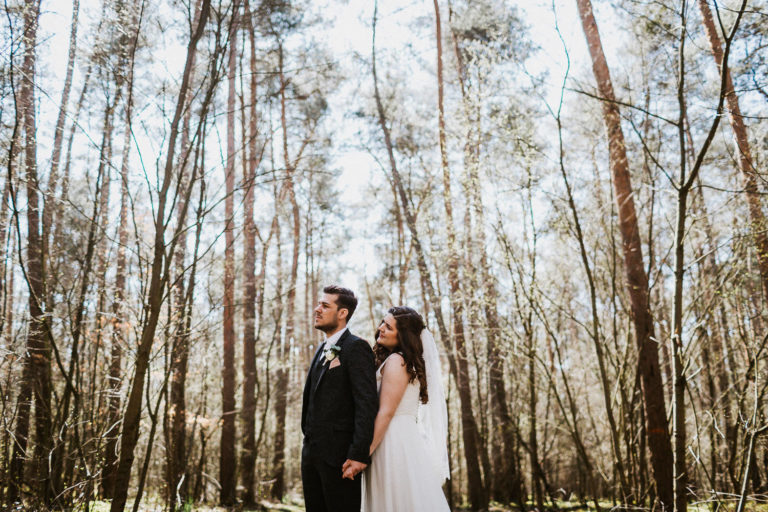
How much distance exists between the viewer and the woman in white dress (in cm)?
275

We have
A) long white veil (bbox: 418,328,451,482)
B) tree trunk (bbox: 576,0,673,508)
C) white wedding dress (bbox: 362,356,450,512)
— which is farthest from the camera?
tree trunk (bbox: 576,0,673,508)

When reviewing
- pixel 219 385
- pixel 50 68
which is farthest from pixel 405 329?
pixel 219 385

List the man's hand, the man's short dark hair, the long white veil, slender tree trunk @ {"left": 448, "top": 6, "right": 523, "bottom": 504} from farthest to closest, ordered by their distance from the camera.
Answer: slender tree trunk @ {"left": 448, "top": 6, "right": 523, "bottom": 504}
the long white veil
the man's short dark hair
the man's hand

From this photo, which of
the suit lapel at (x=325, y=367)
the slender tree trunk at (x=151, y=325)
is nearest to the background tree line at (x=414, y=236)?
the slender tree trunk at (x=151, y=325)

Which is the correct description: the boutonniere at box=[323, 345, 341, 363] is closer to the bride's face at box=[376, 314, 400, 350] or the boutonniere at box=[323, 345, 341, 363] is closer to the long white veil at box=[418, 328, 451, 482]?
the bride's face at box=[376, 314, 400, 350]

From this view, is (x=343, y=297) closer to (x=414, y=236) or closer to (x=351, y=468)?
(x=351, y=468)

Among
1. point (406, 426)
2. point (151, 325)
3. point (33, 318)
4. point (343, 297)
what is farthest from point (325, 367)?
point (33, 318)

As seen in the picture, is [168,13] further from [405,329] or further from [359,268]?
[359,268]

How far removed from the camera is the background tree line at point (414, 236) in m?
3.10

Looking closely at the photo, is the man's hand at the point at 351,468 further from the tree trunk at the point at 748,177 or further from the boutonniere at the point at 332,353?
the tree trunk at the point at 748,177

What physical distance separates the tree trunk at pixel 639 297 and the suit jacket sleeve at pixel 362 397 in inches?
127

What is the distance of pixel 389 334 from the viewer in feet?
10.3

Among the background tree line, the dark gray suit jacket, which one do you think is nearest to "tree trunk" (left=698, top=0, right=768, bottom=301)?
the background tree line

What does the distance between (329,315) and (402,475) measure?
97cm
